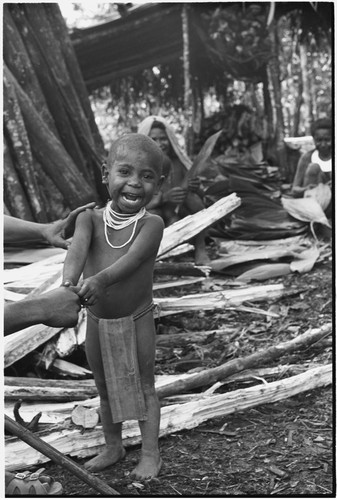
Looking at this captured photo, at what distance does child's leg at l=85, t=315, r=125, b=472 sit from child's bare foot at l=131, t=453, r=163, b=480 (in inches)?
5.8

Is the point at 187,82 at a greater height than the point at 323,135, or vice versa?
the point at 187,82

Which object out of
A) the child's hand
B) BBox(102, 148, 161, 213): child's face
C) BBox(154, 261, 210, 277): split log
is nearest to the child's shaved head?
BBox(102, 148, 161, 213): child's face

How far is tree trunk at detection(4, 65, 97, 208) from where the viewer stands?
5.30 metres

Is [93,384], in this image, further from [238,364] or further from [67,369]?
[238,364]

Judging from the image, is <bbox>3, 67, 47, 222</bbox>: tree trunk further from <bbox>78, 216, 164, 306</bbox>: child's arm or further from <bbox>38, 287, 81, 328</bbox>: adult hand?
<bbox>38, 287, 81, 328</bbox>: adult hand

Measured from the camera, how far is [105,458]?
2.59m

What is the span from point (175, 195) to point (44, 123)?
132cm

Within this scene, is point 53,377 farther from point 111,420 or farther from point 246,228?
point 246,228

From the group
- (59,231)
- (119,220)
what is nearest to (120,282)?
(119,220)

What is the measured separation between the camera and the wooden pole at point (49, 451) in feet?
6.24

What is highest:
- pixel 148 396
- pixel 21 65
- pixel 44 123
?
pixel 21 65

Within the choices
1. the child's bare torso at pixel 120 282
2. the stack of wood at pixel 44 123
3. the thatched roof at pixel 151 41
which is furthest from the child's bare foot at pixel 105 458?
the thatched roof at pixel 151 41

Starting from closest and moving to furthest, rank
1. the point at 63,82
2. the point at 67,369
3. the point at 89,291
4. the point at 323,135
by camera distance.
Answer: the point at 89,291, the point at 67,369, the point at 63,82, the point at 323,135

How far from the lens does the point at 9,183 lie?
505cm
